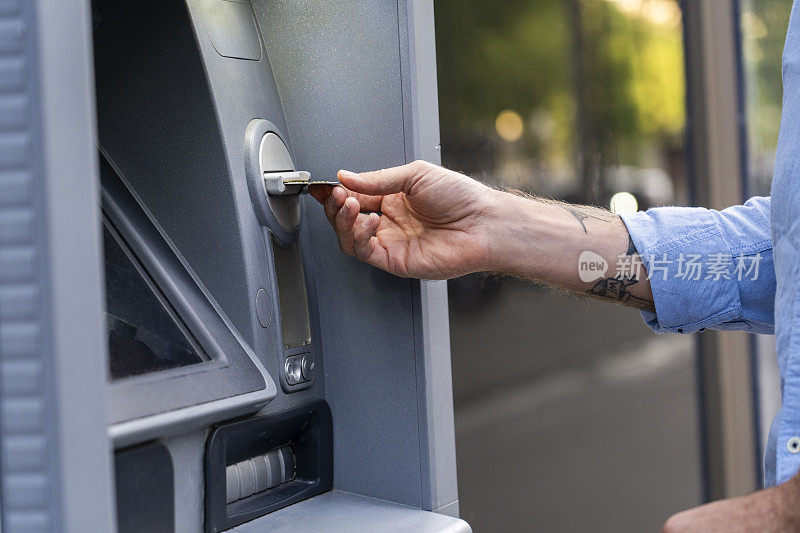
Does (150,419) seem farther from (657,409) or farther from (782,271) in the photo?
(657,409)

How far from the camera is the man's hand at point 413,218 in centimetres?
120

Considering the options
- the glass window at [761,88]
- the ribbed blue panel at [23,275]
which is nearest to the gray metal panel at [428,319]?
the ribbed blue panel at [23,275]

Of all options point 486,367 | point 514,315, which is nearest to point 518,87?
point 514,315

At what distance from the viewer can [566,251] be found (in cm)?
141

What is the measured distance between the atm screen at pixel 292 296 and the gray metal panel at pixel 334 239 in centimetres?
4

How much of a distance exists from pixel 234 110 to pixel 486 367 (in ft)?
4.20

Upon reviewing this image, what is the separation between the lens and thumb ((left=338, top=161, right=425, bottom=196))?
119cm

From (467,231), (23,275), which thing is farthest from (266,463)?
Result: (23,275)

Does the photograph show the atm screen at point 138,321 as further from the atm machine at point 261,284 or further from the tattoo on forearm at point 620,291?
the tattoo on forearm at point 620,291

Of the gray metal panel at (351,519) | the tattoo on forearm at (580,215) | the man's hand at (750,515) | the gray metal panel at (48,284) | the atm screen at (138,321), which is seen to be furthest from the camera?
the tattoo on forearm at (580,215)

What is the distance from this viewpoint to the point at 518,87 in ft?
7.40

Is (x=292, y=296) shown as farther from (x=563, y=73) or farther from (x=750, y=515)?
(x=563, y=73)

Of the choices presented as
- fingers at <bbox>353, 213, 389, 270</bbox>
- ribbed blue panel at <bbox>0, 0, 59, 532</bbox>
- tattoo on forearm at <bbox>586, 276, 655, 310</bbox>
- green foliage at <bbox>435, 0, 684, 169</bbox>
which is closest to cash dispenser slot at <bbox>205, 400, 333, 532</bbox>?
fingers at <bbox>353, 213, 389, 270</bbox>

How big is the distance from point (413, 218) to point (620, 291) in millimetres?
380
